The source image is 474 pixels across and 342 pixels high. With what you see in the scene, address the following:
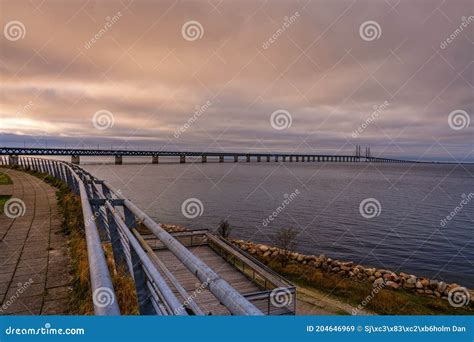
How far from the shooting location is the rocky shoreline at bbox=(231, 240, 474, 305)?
16547 mm

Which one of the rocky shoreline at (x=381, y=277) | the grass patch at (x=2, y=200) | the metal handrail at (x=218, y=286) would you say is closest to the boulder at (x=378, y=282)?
the rocky shoreline at (x=381, y=277)

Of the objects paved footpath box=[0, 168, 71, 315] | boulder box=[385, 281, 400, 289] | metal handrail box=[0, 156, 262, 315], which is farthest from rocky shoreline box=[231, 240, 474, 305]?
metal handrail box=[0, 156, 262, 315]

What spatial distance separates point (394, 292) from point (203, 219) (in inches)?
796

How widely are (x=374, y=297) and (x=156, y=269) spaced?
51.4ft

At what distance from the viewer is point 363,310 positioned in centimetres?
1440

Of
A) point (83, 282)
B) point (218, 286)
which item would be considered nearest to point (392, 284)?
point (83, 282)

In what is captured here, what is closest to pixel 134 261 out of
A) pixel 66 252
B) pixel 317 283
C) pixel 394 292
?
pixel 66 252

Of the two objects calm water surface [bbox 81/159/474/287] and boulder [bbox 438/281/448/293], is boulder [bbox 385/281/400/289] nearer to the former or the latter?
boulder [bbox 438/281/448/293]

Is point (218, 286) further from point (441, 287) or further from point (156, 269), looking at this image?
point (441, 287)

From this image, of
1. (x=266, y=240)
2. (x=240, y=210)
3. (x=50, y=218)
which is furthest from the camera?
Result: (x=240, y=210)

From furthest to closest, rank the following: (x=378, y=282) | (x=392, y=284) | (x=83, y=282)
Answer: (x=378, y=282)
(x=392, y=284)
(x=83, y=282)

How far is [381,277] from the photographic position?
58.9ft

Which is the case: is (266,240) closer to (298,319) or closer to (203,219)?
(203,219)

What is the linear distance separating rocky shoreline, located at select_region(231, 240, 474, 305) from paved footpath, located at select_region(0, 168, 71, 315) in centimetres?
1466
